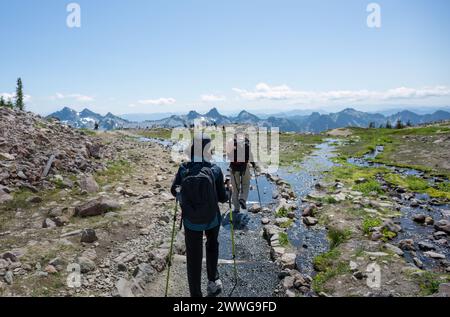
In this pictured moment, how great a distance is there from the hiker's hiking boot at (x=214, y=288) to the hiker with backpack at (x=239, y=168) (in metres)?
5.45

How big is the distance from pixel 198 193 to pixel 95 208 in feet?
24.8

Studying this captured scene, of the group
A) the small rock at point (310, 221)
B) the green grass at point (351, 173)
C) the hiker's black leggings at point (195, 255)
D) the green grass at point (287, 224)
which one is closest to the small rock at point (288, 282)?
the hiker's black leggings at point (195, 255)

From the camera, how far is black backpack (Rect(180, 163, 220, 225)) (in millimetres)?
7066

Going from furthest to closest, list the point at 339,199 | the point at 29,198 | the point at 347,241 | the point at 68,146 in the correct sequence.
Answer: the point at 68,146 → the point at 339,199 → the point at 29,198 → the point at 347,241

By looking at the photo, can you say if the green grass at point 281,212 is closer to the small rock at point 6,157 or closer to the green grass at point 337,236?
the green grass at point 337,236

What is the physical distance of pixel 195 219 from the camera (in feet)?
23.8

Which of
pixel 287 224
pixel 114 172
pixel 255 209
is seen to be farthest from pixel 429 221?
A: pixel 114 172

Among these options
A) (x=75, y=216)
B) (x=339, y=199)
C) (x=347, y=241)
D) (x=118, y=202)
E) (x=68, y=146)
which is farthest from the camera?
(x=68, y=146)

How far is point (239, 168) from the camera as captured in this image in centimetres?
1446

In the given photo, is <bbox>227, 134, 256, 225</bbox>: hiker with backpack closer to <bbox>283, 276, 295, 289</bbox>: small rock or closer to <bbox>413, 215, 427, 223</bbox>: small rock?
<bbox>283, 276, 295, 289</bbox>: small rock

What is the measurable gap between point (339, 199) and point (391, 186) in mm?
5484

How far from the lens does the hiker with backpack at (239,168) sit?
14047 millimetres
